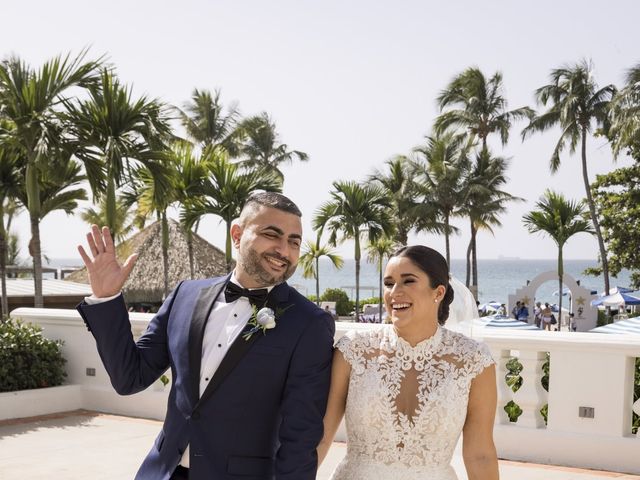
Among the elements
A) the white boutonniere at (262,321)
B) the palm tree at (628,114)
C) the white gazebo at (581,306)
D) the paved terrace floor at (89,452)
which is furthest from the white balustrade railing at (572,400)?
the white gazebo at (581,306)

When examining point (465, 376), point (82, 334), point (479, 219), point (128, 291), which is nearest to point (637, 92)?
point (479, 219)

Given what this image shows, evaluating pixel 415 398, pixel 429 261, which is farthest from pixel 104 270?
pixel 415 398

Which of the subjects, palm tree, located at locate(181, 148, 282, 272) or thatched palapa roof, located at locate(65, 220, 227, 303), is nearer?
palm tree, located at locate(181, 148, 282, 272)

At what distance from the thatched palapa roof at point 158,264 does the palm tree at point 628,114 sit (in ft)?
57.5

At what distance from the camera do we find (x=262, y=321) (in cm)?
283

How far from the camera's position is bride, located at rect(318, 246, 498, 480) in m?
3.23

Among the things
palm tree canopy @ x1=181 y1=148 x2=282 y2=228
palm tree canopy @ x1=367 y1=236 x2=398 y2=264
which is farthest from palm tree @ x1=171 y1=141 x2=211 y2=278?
palm tree canopy @ x1=367 y1=236 x2=398 y2=264

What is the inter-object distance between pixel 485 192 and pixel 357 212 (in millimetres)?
16420

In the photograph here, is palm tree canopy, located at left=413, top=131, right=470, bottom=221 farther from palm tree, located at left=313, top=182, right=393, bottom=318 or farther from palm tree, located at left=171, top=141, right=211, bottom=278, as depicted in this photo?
palm tree, located at left=171, top=141, right=211, bottom=278

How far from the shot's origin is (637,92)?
35.1 m

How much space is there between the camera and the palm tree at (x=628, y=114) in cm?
3409

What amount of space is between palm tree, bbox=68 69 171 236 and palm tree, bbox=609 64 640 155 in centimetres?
Result: 2545

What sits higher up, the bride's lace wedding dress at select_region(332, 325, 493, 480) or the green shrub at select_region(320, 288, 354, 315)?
the bride's lace wedding dress at select_region(332, 325, 493, 480)

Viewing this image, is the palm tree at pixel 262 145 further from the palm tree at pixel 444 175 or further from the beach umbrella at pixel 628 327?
the beach umbrella at pixel 628 327
